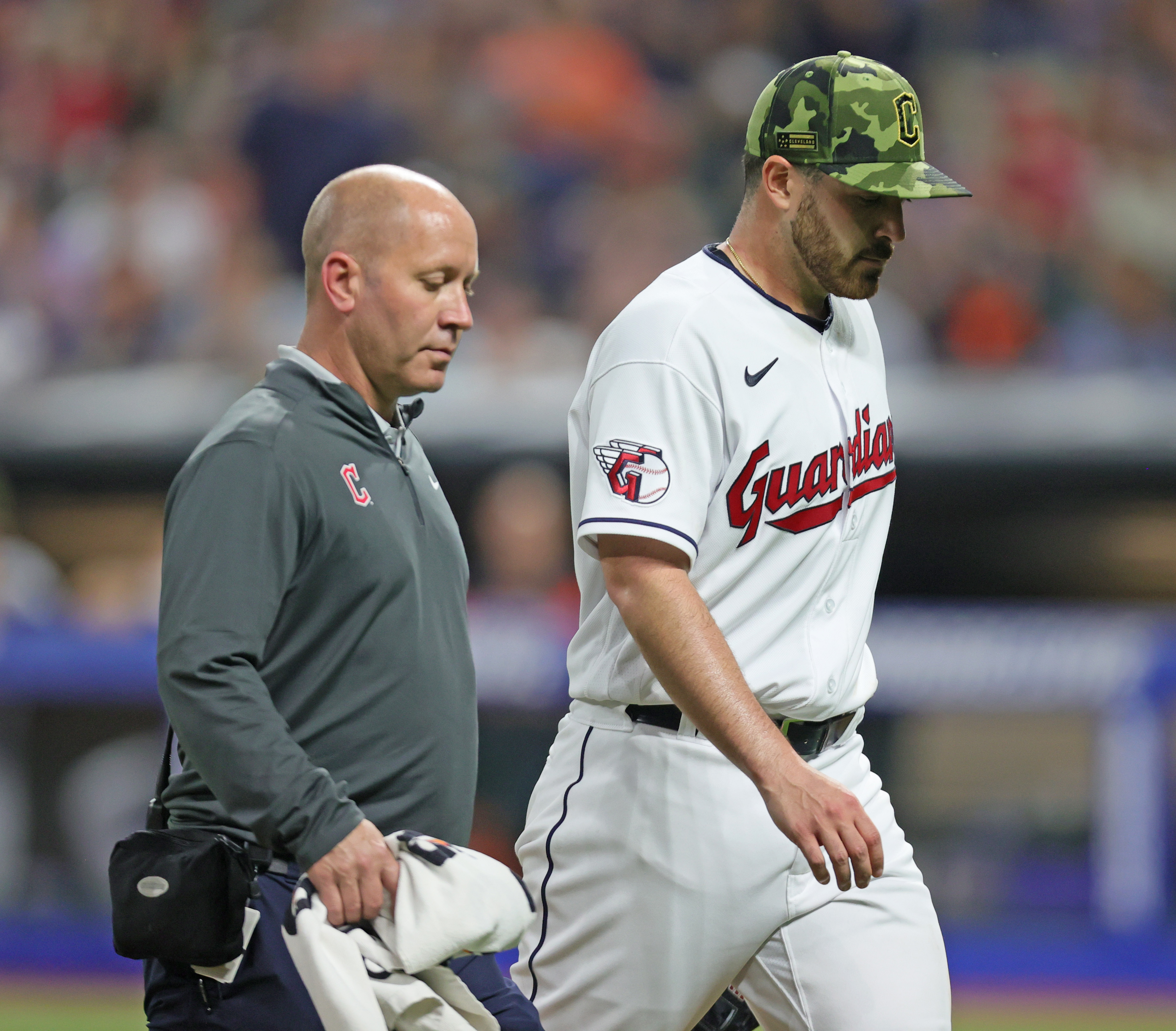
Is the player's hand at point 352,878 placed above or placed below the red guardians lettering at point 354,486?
below

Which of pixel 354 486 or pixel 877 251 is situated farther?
pixel 877 251

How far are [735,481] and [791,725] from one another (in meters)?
0.44

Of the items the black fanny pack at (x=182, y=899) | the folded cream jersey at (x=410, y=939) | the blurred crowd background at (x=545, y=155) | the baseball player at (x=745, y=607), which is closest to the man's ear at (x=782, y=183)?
the baseball player at (x=745, y=607)

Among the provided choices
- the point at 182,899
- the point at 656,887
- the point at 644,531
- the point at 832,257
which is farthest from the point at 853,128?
the point at 182,899

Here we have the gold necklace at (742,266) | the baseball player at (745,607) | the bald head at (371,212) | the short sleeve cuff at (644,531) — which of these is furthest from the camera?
the gold necklace at (742,266)

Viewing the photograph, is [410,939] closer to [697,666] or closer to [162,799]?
[162,799]

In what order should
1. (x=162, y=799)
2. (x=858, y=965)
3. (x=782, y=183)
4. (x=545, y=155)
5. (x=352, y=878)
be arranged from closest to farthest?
(x=352, y=878), (x=162, y=799), (x=858, y=965), (x=782, y=183), (x=545, y=155)

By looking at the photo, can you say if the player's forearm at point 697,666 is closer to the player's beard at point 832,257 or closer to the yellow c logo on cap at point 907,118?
the player's beard at point 832,257

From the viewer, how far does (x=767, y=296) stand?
3113 millimetres

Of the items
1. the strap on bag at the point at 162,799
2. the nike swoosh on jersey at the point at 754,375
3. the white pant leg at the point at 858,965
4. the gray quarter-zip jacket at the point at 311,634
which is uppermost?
the nike swoosh on jersey at the point at 754,375

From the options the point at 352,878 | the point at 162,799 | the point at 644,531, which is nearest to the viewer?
the point at 352,878

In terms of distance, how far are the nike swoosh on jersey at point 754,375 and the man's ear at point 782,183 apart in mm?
284

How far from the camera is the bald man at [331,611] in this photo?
2318 mm

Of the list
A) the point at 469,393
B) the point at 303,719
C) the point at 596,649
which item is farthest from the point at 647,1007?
the point at 469,393
